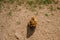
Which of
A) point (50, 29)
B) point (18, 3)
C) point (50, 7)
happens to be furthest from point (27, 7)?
point (50, 29)

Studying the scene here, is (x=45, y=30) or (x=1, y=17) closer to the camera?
(x=45, y=30)

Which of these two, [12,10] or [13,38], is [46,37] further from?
[12,10]

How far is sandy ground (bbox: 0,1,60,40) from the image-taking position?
315cm

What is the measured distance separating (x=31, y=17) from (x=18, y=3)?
0.46 metres

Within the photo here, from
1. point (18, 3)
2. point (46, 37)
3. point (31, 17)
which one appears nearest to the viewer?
point (46, 37)

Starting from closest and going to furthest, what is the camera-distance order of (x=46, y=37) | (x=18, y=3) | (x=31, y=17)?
(x=46, y=37), (x=31, y=17), (x=18, y=3)

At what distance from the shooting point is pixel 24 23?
3293mm

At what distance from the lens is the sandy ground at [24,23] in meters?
3.15

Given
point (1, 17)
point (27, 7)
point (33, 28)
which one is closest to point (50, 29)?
point (33, 28)

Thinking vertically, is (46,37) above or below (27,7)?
below

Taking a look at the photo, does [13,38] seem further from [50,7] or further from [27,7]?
[50,7]

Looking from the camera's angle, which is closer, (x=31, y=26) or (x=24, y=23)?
(x=31, y=26)

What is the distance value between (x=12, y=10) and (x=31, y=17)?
0.43 m

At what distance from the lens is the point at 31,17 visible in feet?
10.9
